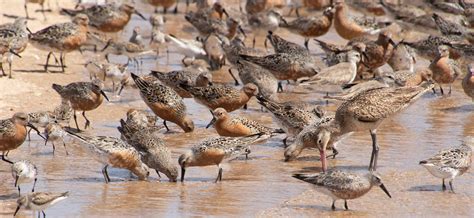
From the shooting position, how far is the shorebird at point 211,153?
1218cm

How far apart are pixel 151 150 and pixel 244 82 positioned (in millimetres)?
4710

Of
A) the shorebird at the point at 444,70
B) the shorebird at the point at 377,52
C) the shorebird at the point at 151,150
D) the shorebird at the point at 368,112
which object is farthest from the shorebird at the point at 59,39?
the shorebird at the point at 368,112

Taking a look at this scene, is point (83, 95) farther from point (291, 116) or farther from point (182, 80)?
point (291, 116)

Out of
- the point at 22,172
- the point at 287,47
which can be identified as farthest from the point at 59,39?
the point at 22,172

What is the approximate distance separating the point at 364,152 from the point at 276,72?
4.15 meters

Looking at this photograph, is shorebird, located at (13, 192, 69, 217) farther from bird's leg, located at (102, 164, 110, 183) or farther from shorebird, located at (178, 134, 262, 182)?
shorebird, located at (178, 134, 262, 182)

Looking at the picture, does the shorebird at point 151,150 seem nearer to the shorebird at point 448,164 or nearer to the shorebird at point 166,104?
the shorebird at point 166,104

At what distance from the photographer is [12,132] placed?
12.3 m

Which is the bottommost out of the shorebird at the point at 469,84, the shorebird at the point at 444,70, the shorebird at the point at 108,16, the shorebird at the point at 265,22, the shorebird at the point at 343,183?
the shorebird at the point at 108,16

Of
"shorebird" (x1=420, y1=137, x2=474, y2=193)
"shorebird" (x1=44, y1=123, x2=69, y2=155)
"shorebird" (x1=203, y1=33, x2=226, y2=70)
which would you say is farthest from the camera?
"shorebird" (x1=203, y1=33, x2=226, y2=70)

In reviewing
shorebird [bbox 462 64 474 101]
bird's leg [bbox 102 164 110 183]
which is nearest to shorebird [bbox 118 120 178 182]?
bird's leg [bbox 102 164 110 183]

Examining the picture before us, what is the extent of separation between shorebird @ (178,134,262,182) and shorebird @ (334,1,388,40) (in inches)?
Result: 355

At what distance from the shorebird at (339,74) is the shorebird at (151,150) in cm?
409

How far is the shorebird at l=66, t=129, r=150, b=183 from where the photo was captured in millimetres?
11930
